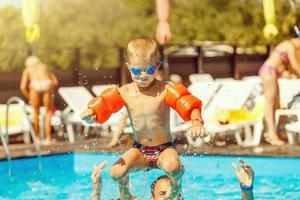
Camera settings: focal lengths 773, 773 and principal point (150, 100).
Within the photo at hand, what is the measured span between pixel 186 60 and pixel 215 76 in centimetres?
92

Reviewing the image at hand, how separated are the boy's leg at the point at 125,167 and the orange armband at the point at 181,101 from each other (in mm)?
338

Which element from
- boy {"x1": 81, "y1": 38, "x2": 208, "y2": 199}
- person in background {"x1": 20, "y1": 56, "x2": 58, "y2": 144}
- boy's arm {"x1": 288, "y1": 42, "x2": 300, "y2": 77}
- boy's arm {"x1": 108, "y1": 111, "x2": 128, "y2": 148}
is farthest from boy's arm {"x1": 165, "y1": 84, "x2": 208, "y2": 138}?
person in background {"x1": 20, "y1": 56, "x2": 58, "y2": 144}

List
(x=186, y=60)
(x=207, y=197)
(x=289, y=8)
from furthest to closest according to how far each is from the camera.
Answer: (x=289, y=8) < (x=186, y=60) < (x=207, y=197)

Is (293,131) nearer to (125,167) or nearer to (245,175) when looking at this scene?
(125,167)

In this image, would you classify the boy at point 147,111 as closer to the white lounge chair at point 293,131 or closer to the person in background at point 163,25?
the person in background at point 163,25

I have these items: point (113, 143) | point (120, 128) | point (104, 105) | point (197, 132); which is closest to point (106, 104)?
point (104, 105)

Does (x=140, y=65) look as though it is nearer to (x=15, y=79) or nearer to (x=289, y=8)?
(x=15, y=79)

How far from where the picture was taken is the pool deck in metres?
10.1

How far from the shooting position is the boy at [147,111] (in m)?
4.33

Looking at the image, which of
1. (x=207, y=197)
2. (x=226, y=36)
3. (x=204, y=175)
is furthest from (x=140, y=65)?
(x=226, y=36)

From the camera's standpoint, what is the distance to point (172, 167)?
4.30m

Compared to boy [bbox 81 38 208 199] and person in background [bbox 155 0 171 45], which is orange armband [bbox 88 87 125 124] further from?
person in background [bbox 155 0 171 45]

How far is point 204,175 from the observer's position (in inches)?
394

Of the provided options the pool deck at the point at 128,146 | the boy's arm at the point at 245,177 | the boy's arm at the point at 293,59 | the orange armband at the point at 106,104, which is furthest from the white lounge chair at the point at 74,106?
the boy's arm at the point at 245,177
